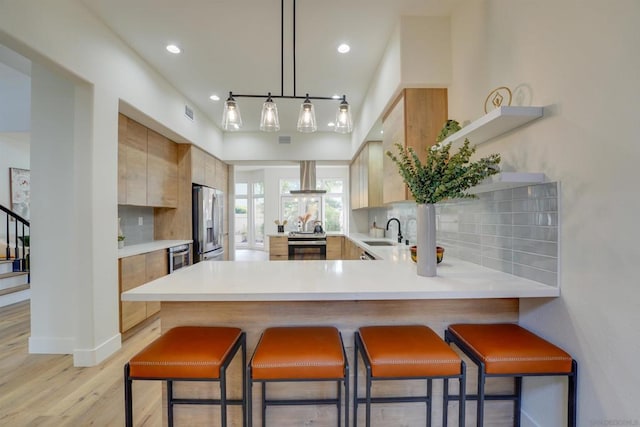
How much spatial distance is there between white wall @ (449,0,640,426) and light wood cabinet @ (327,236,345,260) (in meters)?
3.62

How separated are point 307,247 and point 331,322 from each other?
3.46 m

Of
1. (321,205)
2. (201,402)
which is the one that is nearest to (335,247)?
(201,402)

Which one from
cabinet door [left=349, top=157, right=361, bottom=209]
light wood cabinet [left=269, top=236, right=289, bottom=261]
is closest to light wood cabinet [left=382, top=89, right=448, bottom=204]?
cabinet door [left=349, top=157, right=361, bottom=209]

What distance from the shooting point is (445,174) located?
1.44 meters

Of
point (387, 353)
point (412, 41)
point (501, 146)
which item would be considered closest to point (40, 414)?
point (387, 353)

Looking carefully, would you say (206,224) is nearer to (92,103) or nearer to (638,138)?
(92,103)

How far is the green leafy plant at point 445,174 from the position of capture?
4.61ft

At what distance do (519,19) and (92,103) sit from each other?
3172mm

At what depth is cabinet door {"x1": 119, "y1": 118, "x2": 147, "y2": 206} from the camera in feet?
9.99

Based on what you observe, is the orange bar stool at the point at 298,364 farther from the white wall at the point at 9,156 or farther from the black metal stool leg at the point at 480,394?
the white wall at the point at 9,156

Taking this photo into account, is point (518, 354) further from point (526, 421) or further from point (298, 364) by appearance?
point (298, 364)

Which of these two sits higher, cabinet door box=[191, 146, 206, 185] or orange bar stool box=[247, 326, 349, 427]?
cabinet door box=[191, 146, 206, 185]

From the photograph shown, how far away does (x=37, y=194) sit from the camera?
2.41m

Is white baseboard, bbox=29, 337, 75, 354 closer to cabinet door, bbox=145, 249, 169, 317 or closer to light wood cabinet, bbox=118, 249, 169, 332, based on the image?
light wood cabinet, bbox=118, 249, 169, 332
